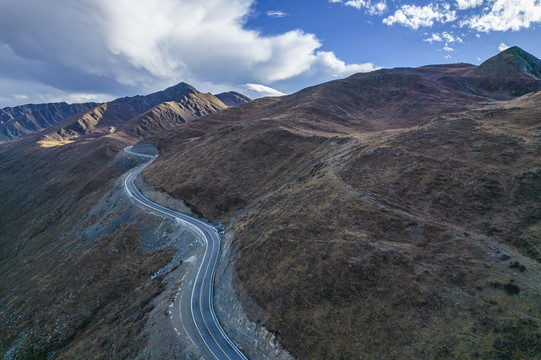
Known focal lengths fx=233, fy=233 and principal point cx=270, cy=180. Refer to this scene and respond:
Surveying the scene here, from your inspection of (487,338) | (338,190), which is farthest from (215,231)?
(487,338)

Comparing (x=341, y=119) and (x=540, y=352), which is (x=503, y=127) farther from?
(x=341, y=119)

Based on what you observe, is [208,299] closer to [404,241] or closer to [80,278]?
[404,241]

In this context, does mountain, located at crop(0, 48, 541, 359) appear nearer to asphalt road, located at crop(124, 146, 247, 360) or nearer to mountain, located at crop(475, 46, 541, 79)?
asphalt road, located at crop(124, 146, 247, 360)

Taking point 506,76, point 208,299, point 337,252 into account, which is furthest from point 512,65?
point 208,299

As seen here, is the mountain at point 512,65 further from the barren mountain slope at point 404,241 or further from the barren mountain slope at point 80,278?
the barren mountain slope at point 80,278

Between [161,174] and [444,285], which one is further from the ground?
[161,174]

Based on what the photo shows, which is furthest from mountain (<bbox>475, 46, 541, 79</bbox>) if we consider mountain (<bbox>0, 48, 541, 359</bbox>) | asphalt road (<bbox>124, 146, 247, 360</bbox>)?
asphalt road (<bbox>124, 146, 247, 360</bbox>)
